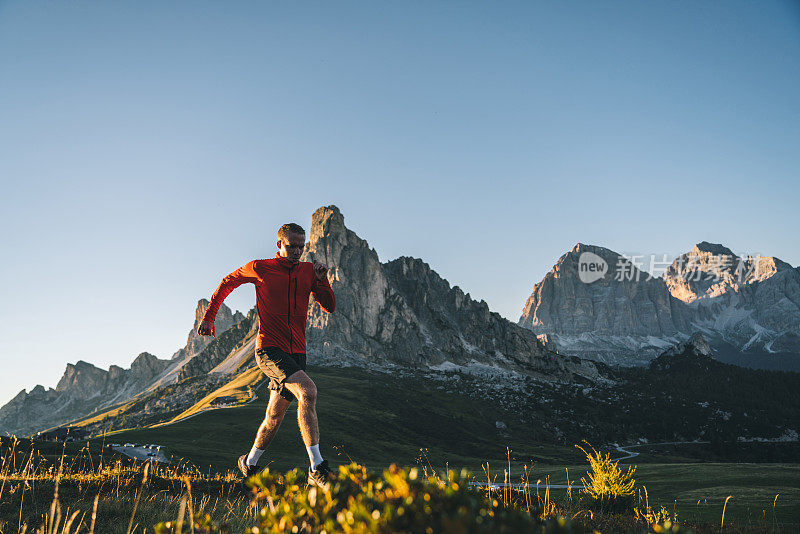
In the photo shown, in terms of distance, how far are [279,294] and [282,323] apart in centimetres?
50

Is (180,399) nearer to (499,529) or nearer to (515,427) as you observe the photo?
(515,427)

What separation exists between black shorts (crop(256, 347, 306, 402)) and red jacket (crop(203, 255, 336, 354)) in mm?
115

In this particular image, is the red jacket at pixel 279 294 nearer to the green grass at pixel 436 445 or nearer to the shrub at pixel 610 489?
the green grass at pixel 436 445

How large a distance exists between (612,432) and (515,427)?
39129 mm

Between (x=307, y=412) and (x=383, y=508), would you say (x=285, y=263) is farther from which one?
(x=383, y=508)

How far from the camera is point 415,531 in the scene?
2795mm

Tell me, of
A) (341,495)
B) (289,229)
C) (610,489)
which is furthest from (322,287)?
(610,489)

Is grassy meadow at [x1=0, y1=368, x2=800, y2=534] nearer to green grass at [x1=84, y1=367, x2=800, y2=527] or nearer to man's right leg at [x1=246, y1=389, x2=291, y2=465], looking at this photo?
green grass at [x1=84, y1=367, x2=800, y2=527]

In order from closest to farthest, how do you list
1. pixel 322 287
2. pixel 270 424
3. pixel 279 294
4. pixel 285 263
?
pixel 270 424, pixel 279 294, pixel 285 263, pixel 322 287

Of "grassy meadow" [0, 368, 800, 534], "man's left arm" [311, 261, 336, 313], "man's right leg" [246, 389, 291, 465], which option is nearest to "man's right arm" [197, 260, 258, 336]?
"man's left arm" [311, 261, 336, 313]

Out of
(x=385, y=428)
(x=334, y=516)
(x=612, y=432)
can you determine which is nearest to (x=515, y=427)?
(x=612, y=432)

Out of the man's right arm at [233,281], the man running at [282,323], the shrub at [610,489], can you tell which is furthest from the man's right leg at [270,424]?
the shrub at [610,489]

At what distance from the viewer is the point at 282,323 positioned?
8.38 metres

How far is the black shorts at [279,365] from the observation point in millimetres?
7773
